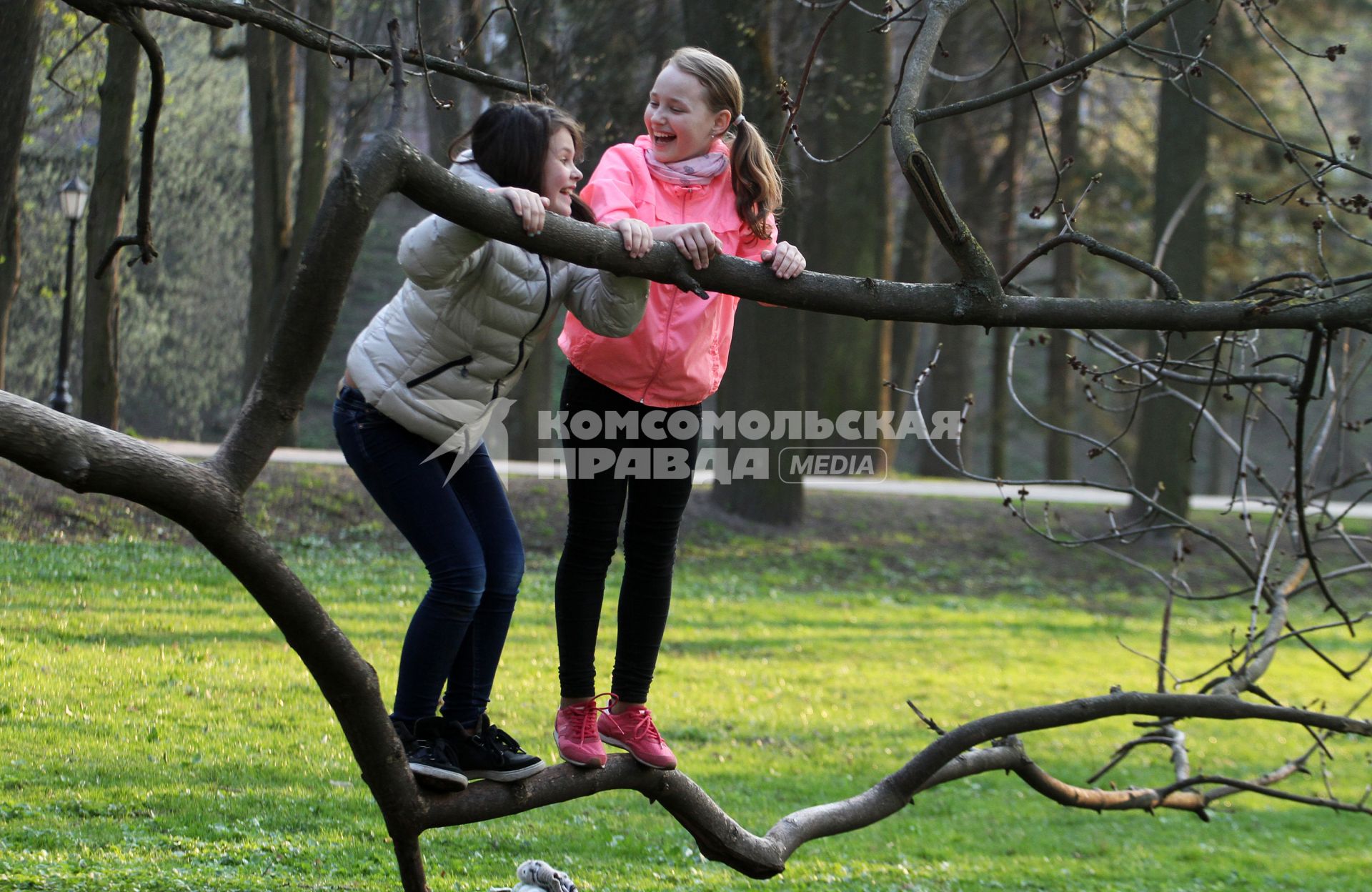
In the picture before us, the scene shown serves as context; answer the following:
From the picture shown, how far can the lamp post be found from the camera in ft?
47.6

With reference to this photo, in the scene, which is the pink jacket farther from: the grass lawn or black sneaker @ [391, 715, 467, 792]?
the grass lawn

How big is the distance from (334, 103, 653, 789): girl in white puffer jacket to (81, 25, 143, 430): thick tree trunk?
7643 millimetres

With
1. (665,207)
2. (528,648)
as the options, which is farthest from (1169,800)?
(528,648)

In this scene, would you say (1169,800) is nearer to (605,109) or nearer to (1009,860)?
(1009,860)

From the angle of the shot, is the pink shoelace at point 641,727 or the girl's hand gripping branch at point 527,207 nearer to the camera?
the girl's hand gripping branch at point 527,207

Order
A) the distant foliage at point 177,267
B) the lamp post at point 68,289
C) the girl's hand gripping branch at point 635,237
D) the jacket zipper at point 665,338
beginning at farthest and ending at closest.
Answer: the distant foliage at point 177,267 < the lamp post at point 68,289 < the jacket zipper at point 665,338 < the girl's hand gripping branch at point 635,237

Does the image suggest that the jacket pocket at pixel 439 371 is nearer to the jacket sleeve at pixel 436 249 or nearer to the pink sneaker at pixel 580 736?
the jacket sleeve at pixel 436 249

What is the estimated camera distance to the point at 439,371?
2.98m

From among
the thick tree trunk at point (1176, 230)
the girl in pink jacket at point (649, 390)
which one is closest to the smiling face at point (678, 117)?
the girl in pink jacket at point (649, 390)

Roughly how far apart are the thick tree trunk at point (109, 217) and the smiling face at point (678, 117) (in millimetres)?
7694

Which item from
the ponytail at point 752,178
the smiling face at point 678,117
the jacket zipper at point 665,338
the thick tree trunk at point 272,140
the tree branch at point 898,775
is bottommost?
the tree branch at point 898,775

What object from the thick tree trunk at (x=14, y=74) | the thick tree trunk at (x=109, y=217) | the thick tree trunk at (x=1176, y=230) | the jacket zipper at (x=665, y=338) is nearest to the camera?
the jacket zipper at (x=665, y=338)

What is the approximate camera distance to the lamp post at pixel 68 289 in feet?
47.6

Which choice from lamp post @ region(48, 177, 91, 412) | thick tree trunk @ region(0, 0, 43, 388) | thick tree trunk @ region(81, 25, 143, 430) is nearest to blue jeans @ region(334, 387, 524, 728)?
thick tree trunk @ region(0, 0, 43, 388)
